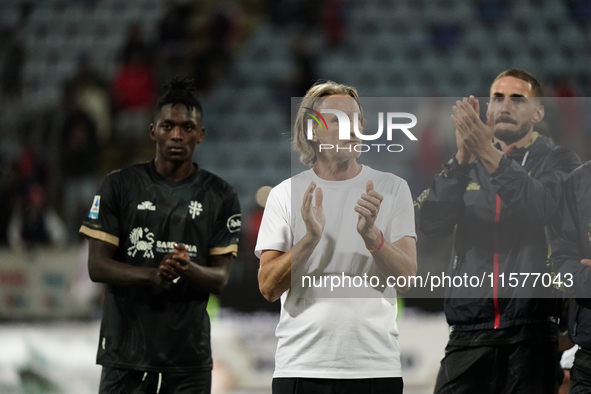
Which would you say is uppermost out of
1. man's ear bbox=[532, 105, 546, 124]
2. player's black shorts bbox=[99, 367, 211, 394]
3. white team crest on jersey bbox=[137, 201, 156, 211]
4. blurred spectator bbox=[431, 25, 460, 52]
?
blurred spectator bbox=[431, 25, 460, 52]

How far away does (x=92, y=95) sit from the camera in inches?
374

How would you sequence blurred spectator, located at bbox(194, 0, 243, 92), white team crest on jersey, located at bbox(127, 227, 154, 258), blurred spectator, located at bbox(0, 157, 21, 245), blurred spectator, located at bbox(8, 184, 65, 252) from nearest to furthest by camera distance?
white team crest on jersey, located at bbox(127, 227, 154, 258) → blurred spectator, located at bbox(8, 184, 65, 252) → blurred spectator, located at bbox(0, 157, 21, 245) → blurred spectator, located at bbox(194, 0, 243, 92)

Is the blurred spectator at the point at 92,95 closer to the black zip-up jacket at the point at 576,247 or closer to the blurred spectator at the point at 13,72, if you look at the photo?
the blurred spectator at the point at 13,72

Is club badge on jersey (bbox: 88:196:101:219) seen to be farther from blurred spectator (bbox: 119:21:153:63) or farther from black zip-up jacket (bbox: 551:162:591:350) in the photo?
blurred spectator (bbox: 119:21:153:63)

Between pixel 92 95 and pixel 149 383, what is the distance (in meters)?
6.55

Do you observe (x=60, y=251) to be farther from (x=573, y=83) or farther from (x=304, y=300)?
(x=573, y=83)

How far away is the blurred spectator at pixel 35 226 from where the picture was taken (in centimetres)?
761

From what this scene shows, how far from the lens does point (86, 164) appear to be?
885 centimetres

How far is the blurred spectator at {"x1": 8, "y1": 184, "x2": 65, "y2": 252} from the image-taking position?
300 inches

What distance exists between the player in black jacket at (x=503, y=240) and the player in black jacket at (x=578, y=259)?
0.20 ft

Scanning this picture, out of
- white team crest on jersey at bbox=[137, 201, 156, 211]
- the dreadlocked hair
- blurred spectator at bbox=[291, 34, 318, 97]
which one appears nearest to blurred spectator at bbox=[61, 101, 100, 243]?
blurred spectator at bbox=[291, 34, 318, 97]

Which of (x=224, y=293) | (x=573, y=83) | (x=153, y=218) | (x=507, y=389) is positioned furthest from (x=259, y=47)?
(x=507, y=389)

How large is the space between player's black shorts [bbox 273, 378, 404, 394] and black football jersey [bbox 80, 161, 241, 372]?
81 centimetres

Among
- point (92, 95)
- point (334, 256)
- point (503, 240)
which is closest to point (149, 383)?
point (334, 256)
